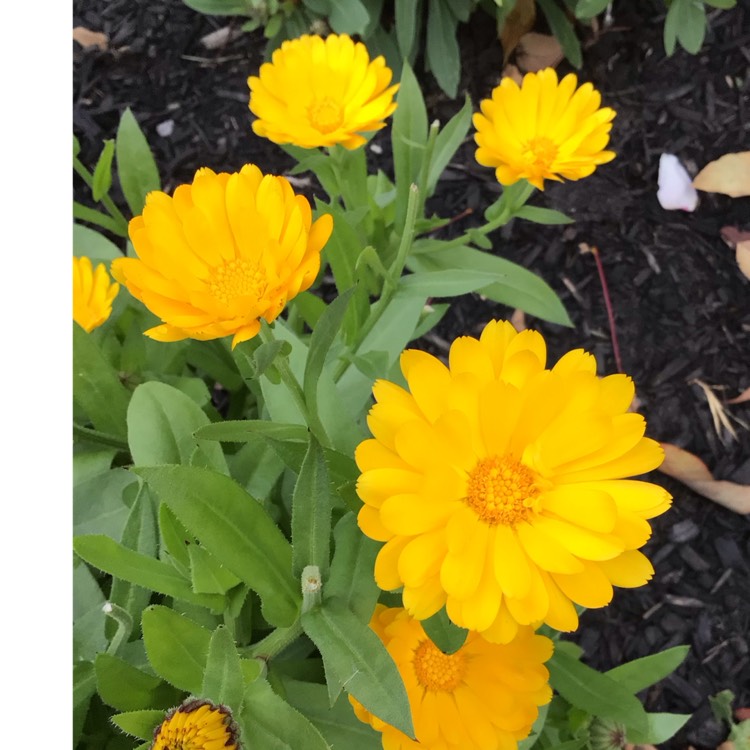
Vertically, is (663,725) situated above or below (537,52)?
below

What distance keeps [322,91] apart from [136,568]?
0.72 metres

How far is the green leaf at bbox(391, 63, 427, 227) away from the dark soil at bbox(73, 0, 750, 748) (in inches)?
18.9

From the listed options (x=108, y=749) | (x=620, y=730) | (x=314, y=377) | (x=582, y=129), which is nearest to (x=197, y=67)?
(x=582, y=129)

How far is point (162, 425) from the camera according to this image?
851 mm

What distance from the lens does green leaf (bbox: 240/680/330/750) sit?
649 mm

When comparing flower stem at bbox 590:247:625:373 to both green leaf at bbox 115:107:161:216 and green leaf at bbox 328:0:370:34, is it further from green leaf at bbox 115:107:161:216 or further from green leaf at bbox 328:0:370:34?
green leaf at bbox 115:107:161:216

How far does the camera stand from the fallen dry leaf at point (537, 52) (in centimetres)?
178

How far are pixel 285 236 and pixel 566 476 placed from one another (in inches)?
12.6

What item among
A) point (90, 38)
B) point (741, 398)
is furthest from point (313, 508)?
point (90, 38)

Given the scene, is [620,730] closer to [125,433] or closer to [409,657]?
[409,657]

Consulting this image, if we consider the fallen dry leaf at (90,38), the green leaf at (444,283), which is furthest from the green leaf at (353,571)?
the fallen dry leaf at (90,38)

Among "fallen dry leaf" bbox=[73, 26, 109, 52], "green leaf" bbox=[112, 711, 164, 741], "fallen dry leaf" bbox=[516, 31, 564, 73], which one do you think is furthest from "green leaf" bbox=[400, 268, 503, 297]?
"fallen dry leaf" bbox=[73, 26, 109, 52]

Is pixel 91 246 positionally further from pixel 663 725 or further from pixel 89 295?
pixel 663 725
